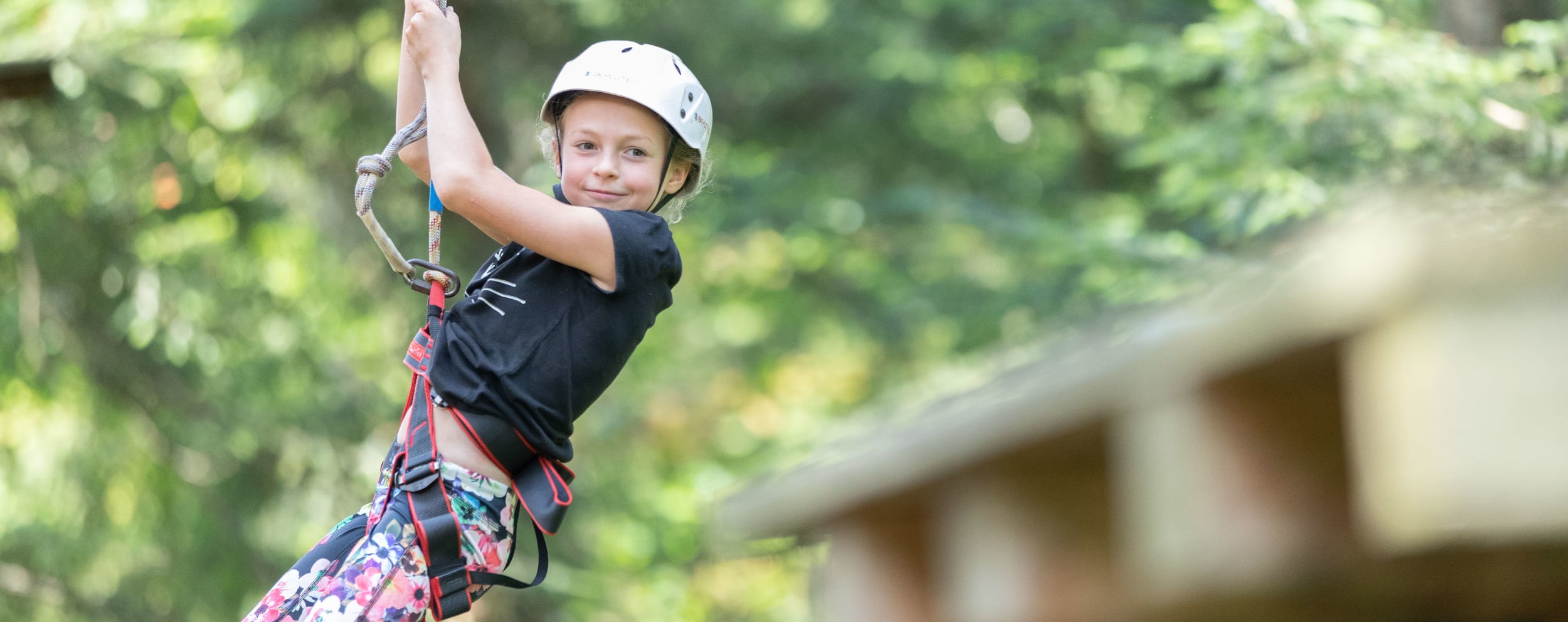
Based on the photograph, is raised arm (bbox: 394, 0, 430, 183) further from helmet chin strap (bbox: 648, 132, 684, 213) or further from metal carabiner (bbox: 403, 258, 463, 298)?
helmet chin strap (bbox: 648, 132, 684, 213)

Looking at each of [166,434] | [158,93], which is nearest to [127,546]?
[166,434]

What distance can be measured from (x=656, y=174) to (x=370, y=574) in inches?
32.9

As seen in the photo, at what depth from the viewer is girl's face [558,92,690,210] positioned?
2684 millimetres

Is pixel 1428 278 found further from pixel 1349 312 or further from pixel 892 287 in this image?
pixel 892 287

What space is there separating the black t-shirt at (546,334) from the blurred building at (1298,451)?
Result: 77cm

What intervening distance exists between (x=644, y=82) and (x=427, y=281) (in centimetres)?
52

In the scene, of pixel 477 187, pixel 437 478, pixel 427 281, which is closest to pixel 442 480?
pixel 437 478

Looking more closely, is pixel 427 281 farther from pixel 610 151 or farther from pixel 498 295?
pixel 610 151

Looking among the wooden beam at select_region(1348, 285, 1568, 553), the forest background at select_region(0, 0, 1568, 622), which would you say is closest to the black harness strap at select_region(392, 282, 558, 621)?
the wooden beam at select_region(1348, 285, 1568, 553)

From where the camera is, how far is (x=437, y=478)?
8.52 ft

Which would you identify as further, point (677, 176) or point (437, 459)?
point (677, 176)

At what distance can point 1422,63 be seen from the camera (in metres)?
6.09

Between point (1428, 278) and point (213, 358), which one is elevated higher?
point (213, 358)

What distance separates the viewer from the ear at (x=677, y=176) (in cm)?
283
